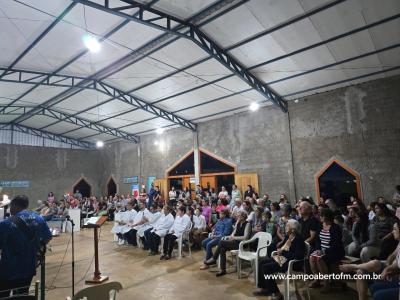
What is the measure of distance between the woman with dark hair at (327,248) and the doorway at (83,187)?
55.3 ft

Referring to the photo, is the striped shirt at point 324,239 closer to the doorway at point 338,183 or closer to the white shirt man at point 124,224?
the white shirt man at point 124,224

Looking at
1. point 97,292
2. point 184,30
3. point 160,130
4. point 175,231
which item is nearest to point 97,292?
point 97,292

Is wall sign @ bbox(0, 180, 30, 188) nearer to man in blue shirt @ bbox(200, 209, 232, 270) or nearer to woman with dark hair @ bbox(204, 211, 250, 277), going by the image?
man in blue shirt @ bbox(200, 209, 232, 270)

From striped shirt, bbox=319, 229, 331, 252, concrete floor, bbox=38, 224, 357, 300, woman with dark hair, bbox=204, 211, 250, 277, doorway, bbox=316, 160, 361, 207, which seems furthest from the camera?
doorway, bbox=316, 160, 361, 207

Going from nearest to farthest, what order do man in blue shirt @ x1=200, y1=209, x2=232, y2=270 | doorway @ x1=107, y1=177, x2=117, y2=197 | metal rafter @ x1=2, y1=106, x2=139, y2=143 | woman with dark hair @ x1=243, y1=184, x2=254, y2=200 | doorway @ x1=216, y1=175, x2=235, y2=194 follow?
man in blue shirt @ x1=200, y1=209, x2=232, y2=270, woman with dark hair @ x1=243, y1=184, x2=254, y2=200, doorway @ x1=216, y1=175, x2=235, y2=194, metal rafter @ x1=2, y1=106, x2=139, y2=143, doorway @ x1=107, y1=177, x2=117, y2=197

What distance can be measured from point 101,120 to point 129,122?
5.37 ft

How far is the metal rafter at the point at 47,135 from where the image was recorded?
15.5 meters

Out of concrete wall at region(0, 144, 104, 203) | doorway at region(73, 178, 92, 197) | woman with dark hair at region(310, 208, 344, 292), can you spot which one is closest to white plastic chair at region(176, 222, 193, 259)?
woman with dark hair at region(310, 208, 344, 292)

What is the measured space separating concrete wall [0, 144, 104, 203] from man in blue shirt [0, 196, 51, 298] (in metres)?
14.8

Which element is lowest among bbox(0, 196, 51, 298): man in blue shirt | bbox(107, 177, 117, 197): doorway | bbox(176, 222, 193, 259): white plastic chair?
bbox(176, 222, 193, 259): white plastic chair

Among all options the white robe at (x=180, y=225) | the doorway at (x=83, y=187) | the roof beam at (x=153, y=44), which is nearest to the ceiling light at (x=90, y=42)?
the roof beam at (x=153, y=44)

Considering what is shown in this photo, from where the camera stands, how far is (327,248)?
345cm

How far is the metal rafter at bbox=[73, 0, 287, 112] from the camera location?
18.1 feet

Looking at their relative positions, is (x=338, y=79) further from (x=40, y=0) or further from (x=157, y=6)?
(x=40, y=0)
